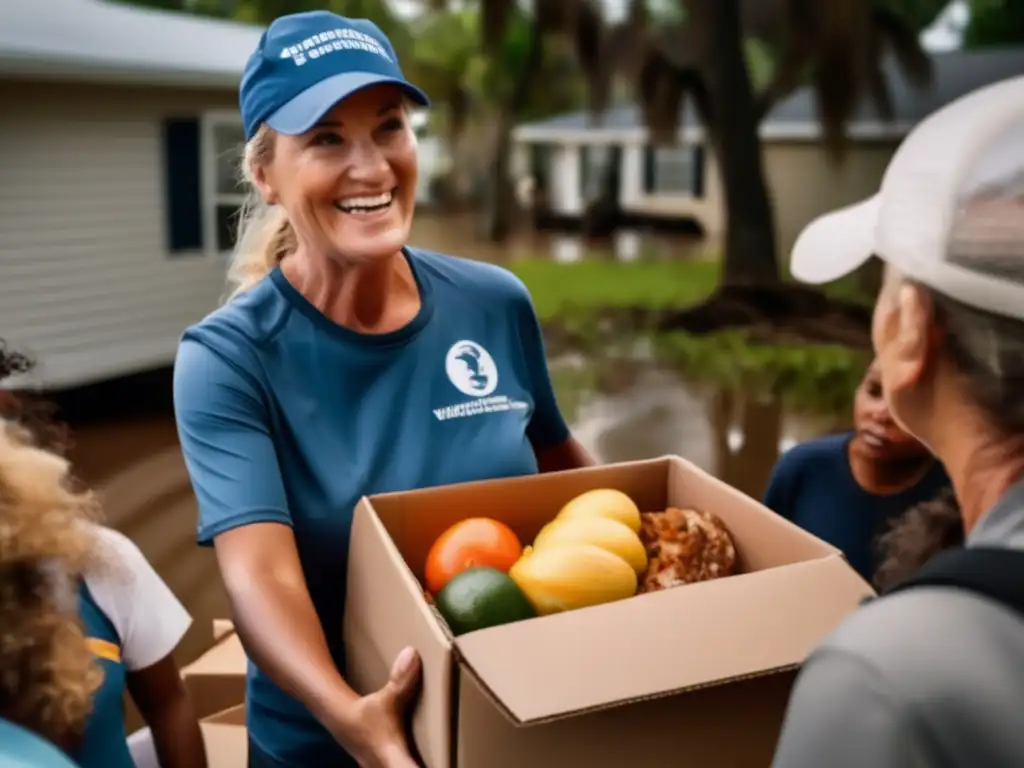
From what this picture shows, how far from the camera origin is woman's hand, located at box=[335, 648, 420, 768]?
3.21ft

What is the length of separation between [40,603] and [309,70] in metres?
0.70

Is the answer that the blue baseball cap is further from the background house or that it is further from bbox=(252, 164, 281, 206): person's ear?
the background house

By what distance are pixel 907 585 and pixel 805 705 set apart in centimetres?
9

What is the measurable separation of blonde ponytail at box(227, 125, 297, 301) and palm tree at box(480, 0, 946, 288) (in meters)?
8.92

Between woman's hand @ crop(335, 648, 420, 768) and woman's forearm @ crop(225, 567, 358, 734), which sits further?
woman's forearm @ crop(225, 567, 358, 734)

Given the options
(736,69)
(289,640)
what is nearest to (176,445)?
(289,640)

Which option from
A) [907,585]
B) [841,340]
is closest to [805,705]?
[907,585]

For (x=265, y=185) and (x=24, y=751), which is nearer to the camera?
(x=24, y=751)

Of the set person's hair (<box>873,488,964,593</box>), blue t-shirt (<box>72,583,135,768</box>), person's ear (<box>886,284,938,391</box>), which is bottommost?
blue t-shirt (<box>72,583,135,768</box>)

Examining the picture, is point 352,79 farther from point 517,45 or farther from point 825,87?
point 517,45

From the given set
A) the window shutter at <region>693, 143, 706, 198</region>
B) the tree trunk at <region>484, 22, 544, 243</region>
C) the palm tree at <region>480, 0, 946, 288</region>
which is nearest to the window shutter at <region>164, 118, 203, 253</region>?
the palm tree at <region>480, 0, 946, 288</region>

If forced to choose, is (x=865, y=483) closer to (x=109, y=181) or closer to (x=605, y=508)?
(x=605, y=508)

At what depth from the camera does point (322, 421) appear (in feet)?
4.17

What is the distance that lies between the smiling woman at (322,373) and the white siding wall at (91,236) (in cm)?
540
